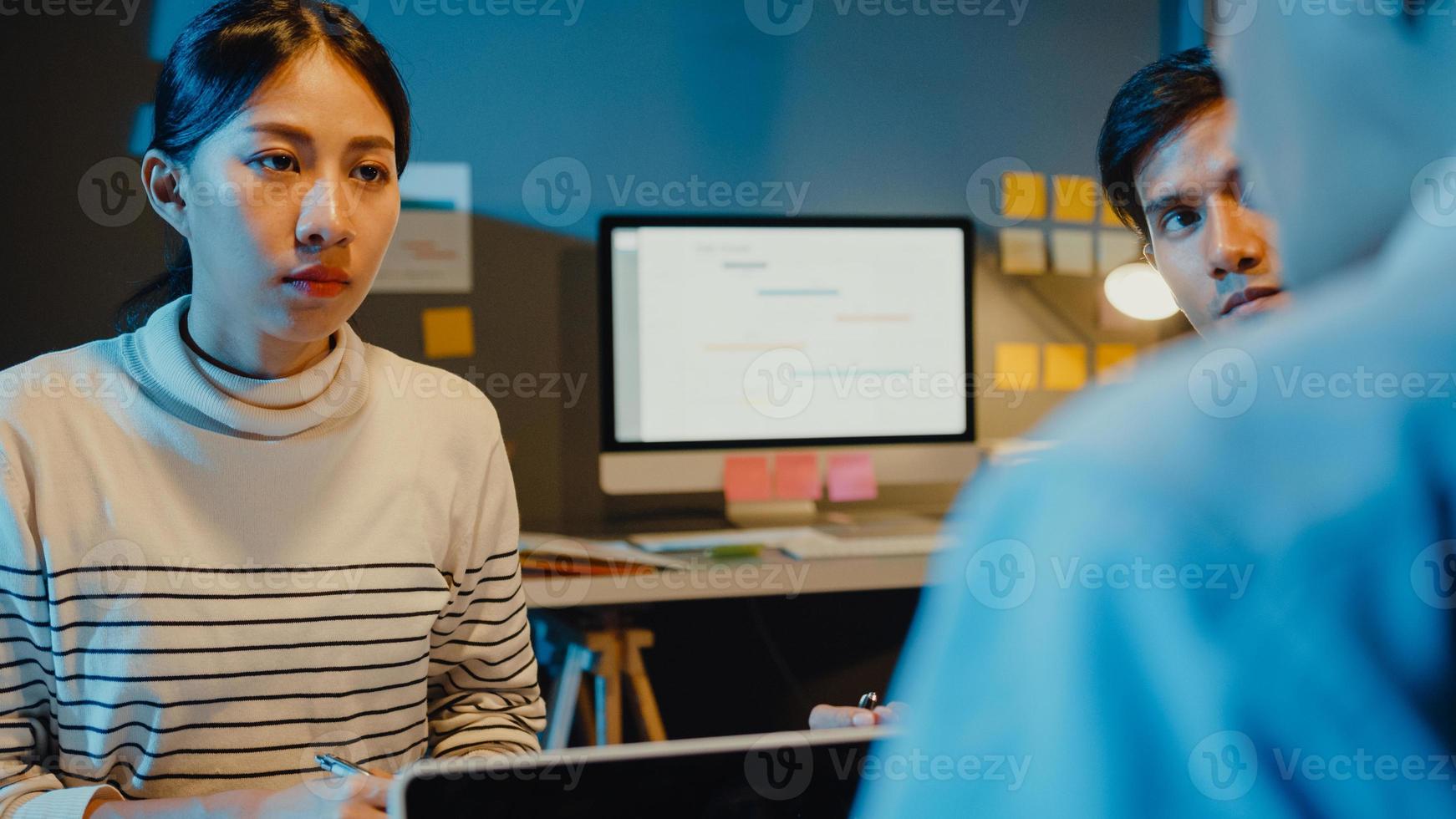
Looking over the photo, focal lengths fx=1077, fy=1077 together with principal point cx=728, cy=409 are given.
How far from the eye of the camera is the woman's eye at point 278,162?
0.94 metres

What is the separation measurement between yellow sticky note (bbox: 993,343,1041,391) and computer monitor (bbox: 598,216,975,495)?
36 centimetres

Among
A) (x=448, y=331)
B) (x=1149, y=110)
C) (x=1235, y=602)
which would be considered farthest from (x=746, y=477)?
(x=1235, y=602)

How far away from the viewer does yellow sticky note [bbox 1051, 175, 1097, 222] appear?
96.3 inches

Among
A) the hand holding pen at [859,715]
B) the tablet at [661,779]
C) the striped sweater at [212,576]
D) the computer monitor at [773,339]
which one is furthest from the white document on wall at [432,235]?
the tablet at [661,779]

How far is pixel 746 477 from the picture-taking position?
209cm

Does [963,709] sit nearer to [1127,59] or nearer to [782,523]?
[782,523]

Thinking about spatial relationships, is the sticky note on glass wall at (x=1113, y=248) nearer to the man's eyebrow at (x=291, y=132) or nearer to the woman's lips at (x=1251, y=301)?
the woman's lips at (x=1251, y=301)

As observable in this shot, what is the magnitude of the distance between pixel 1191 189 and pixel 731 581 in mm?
934

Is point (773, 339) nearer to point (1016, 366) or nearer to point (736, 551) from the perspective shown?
point (736, 551)

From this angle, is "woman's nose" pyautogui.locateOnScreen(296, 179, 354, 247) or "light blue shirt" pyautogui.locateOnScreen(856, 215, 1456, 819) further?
"woman's nose" pyautogui.locateOnScreen(296, 179, 354, 247)

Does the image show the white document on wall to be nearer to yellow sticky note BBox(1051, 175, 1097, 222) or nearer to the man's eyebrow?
the man's eyebrow

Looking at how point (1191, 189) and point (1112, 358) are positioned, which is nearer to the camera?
point (1191, 189)

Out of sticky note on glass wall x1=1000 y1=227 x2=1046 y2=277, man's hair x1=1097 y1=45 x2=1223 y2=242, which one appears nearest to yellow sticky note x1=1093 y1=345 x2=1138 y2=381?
sticky note on glass wall x1=1000 y1=227 x2=1046 y2=277

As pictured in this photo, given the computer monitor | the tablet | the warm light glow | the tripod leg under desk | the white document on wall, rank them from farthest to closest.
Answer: the warm light glow, the white document on wall, the computer monitor, the tripod leg under desk, the tablet
